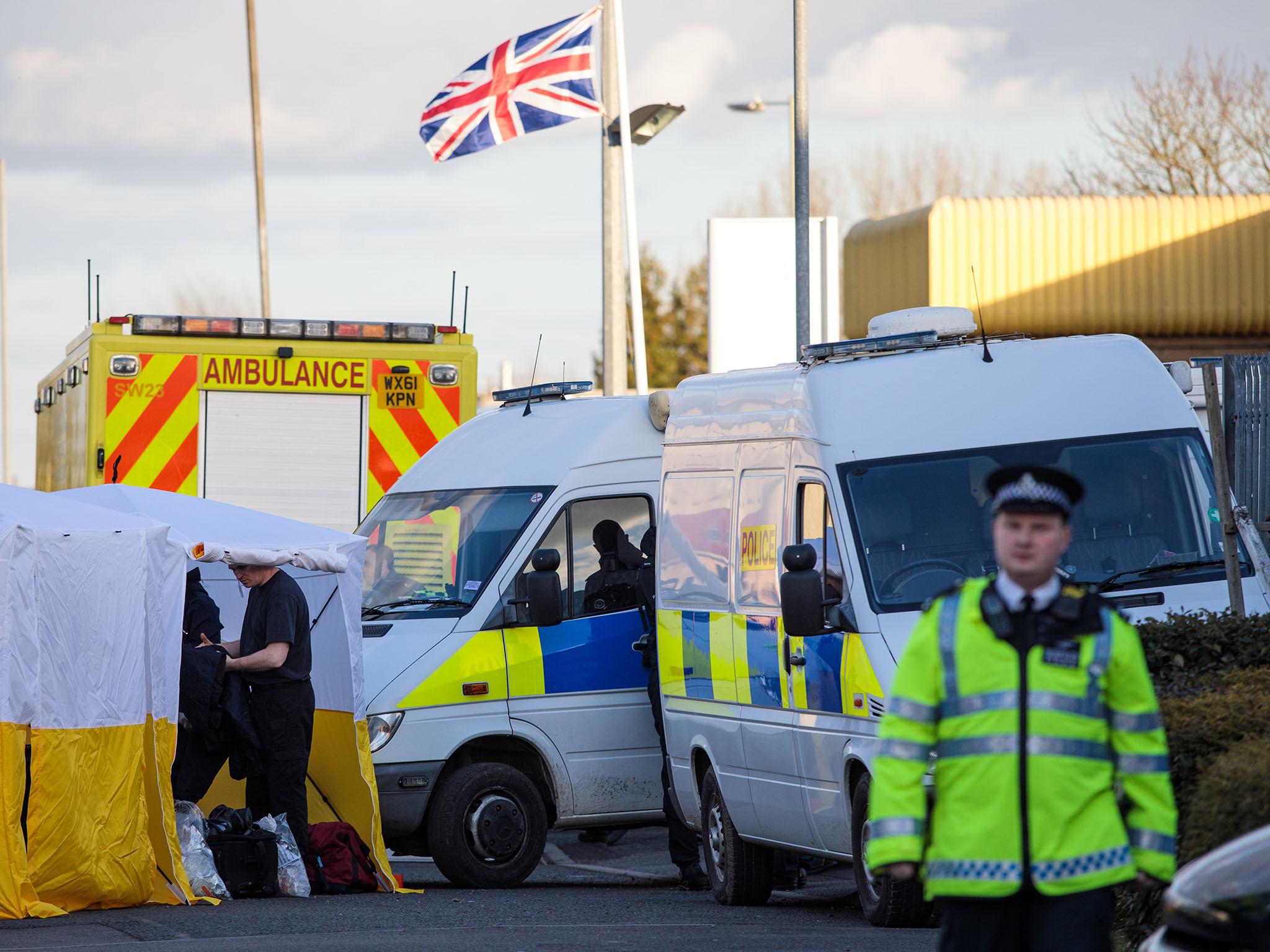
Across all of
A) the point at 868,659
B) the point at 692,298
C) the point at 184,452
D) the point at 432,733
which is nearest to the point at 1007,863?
the point at 868,659

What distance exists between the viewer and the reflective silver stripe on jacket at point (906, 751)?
14.5 feet

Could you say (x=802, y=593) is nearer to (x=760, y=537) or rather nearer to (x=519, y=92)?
(x=760, y=537)

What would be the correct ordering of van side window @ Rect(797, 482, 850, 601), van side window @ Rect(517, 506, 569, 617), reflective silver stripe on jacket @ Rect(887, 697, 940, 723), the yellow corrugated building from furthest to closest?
the yellow corrugated building, van side window @ Rect(517, 506, 569, 617), van side window @ Rect(797, 482, 850, 601), reflective silver stripe on jacket @ Rect(887, 697, 940, 723)

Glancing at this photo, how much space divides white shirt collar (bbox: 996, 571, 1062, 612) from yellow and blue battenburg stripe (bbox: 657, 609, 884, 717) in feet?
11.7

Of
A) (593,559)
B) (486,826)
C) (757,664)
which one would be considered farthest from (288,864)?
(757,664)

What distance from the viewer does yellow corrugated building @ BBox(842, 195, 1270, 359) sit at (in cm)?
2411

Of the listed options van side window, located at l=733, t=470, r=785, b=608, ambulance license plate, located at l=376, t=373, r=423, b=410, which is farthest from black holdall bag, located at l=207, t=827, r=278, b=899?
ambulance license plate, located at l=376, t=373, r=423, b=410

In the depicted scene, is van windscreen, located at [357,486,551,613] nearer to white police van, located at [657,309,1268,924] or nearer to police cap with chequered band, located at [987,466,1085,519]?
white police van, located at [657,309,1268,924]

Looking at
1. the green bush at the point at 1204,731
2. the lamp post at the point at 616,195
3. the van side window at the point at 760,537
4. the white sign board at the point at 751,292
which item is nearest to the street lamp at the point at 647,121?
the lamp post at the point at 616,195

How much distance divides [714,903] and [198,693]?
2892mm

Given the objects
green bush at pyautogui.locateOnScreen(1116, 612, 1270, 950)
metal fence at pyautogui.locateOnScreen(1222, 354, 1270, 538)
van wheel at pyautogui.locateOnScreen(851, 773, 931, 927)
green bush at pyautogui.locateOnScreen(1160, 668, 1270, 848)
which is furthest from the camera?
metal fence at pyautogui.locateOnScreen(1222, 354, 1270, 538)

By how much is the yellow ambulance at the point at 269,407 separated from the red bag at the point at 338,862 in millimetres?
3305

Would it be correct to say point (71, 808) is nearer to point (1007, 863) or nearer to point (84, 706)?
point (84, 706)

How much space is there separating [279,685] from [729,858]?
2545 mm
